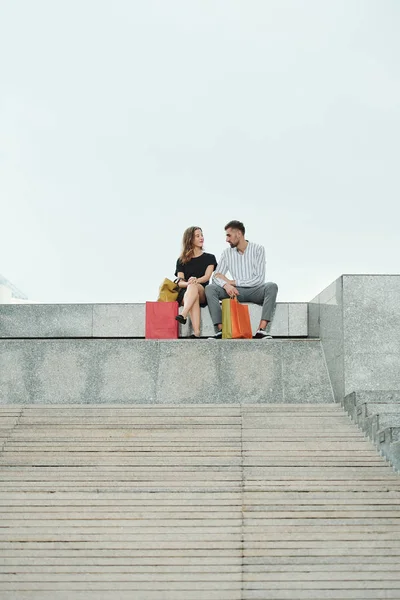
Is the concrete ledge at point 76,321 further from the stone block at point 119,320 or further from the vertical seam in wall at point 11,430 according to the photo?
the vertical seam in wall at point 11,430

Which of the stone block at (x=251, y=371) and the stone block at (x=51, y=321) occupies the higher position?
the stone block at (x=51, y=321)

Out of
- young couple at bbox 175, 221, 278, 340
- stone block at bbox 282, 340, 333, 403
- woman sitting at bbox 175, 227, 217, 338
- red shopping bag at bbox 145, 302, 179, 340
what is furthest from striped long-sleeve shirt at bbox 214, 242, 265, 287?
stone block at bbox 282, 340, 333, 403

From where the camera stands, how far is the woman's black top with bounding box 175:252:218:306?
1415 cm

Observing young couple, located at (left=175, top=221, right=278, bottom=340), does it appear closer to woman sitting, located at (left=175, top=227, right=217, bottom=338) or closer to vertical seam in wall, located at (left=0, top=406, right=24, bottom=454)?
woman sitting, located at (left=175, top=227, right=217, bottom=338)

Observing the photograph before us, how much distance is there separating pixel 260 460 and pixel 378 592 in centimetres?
260

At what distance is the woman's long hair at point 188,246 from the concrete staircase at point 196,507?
3.34 meters

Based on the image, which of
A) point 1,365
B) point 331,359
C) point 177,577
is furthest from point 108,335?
point 177,577

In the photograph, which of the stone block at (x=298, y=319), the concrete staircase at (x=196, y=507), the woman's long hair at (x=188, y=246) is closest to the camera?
the concrete staircase at (x=196, y=507)

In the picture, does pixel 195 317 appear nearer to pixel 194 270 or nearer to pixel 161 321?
pixel 161 321

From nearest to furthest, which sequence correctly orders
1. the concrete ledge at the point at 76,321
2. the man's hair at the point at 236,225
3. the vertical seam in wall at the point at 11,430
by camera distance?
the vertical seam in wall at the point at 11,430
the man's hair at the point at 236,225
the concrete ledge at the point at 76,321

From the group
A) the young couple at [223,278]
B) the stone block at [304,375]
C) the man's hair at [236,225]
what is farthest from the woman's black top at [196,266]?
the stone block at [304,375]

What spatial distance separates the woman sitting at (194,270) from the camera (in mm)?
13780

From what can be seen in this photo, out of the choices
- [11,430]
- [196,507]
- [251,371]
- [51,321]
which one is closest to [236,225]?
[251,371]

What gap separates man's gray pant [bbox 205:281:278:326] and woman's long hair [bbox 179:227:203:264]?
684mm
